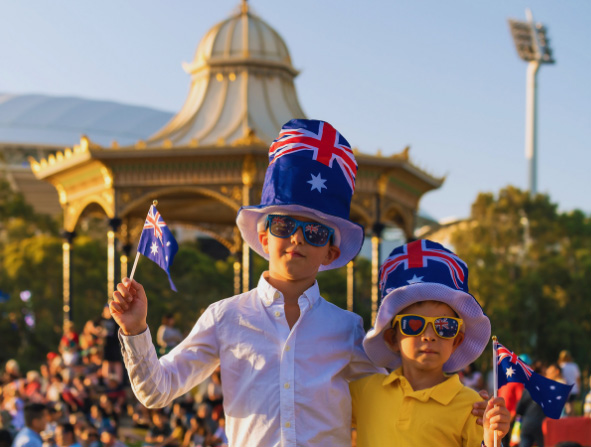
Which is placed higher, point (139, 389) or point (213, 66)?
point (213, 66)

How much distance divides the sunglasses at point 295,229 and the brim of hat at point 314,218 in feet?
0.10

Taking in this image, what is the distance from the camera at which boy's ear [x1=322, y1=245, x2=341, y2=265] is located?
4383mm

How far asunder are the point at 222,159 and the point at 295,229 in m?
12.0

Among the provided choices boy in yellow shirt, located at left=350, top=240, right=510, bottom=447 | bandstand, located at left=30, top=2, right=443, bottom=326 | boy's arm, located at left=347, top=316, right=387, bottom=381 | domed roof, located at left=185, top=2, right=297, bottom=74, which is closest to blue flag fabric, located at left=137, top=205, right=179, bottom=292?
boy's arm, located at left=347, top=316, right=387, bottom=381

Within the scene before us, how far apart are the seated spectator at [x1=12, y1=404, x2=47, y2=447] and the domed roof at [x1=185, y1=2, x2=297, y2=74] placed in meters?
9.12

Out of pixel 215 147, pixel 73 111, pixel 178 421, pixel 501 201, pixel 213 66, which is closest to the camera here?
pixel 178 421

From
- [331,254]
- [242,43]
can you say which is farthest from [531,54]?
[331,254]

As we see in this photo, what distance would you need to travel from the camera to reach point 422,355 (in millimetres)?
4082

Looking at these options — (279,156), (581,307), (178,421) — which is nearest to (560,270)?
(581,307)

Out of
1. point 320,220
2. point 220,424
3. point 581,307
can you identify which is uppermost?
point 581,307

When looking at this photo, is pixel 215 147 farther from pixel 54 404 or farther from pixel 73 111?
pixel 73 111

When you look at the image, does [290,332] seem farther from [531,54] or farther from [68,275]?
[531,54]

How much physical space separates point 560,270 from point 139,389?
29.4 metres

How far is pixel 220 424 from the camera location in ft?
40.7
